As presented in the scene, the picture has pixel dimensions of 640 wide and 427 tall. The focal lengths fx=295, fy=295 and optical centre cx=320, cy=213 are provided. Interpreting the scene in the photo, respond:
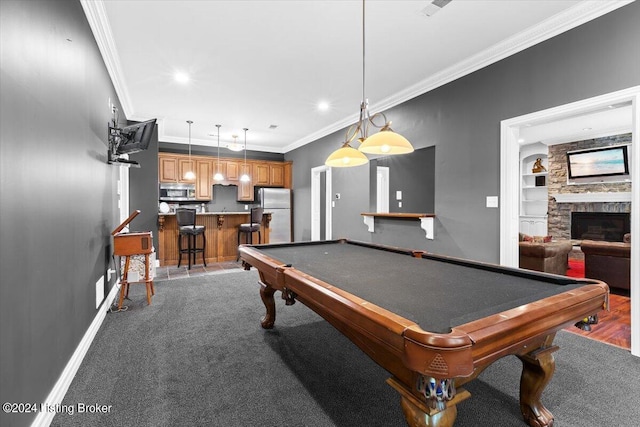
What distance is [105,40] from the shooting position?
283 cm

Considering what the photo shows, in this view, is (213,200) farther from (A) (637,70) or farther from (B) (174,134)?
(A) (637,70)

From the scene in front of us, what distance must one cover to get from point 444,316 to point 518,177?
2485 mm

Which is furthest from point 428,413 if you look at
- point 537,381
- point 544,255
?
point 544,255

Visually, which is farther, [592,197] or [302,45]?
[592,197]

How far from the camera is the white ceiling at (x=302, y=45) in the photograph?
96.0 inches

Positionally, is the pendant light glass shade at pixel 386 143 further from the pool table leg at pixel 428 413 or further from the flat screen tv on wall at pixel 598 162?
the flat screen tv on wall at pixel 598 162

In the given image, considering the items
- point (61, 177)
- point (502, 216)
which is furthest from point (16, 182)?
point (502, 216)

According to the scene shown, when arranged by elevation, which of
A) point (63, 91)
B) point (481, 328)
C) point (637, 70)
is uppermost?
point (637, 70)

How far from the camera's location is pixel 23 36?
1.35 metres

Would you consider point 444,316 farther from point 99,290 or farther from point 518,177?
point 99,290

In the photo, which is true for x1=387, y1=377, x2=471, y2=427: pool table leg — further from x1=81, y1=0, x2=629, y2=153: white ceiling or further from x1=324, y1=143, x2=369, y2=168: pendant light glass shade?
x1=81, y1=0, x2=629, y2=153: white ceiling

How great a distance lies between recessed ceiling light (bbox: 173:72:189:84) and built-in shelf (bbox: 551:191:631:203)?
24.9ft

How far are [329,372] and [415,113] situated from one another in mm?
3460

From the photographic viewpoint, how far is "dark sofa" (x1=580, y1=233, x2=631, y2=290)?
367 cm
